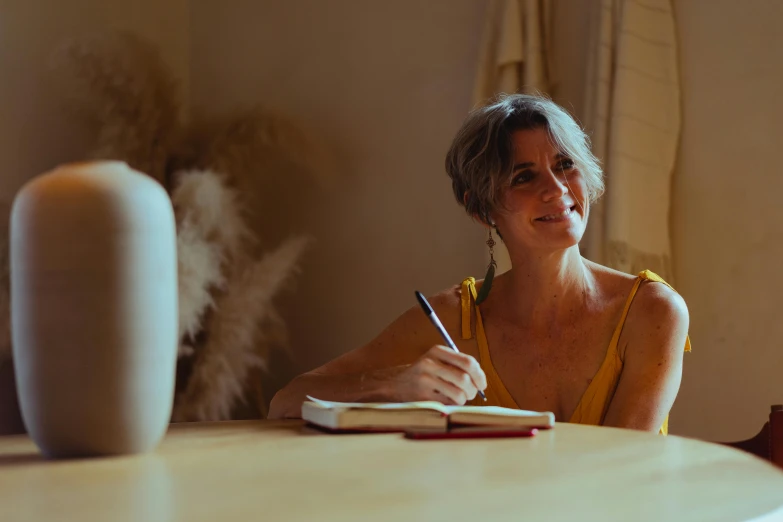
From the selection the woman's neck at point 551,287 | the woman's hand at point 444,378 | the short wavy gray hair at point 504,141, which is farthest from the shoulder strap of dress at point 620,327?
the woman's hand at point 444,378

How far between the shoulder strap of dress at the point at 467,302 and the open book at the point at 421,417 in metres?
0.70

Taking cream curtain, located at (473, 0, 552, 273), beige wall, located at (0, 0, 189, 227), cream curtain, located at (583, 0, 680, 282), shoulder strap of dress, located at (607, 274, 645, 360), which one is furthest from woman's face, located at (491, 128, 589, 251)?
beige wall, located at (0, 0, 189, 227)

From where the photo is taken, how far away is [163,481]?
685 mm

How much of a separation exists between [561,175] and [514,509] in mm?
1127

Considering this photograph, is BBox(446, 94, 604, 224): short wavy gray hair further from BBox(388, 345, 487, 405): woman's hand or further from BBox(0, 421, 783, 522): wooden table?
BBox(0, 421, 783, 522): wooden table

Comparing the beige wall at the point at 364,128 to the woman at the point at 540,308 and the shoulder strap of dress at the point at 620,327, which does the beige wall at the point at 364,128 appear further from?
the shoulder strap of dress at the point at 620,327

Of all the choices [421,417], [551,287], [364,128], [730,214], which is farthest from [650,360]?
[364,128]

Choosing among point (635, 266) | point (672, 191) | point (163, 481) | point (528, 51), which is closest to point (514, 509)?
point (163, 481)

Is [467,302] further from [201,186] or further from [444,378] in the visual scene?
[201,186]

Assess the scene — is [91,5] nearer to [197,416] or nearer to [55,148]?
[55,148]

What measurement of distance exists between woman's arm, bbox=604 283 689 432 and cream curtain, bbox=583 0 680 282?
1.66ft

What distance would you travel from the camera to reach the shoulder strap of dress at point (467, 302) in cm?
169

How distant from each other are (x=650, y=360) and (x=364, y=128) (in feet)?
4.76

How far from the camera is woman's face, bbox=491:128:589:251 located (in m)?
1.59
